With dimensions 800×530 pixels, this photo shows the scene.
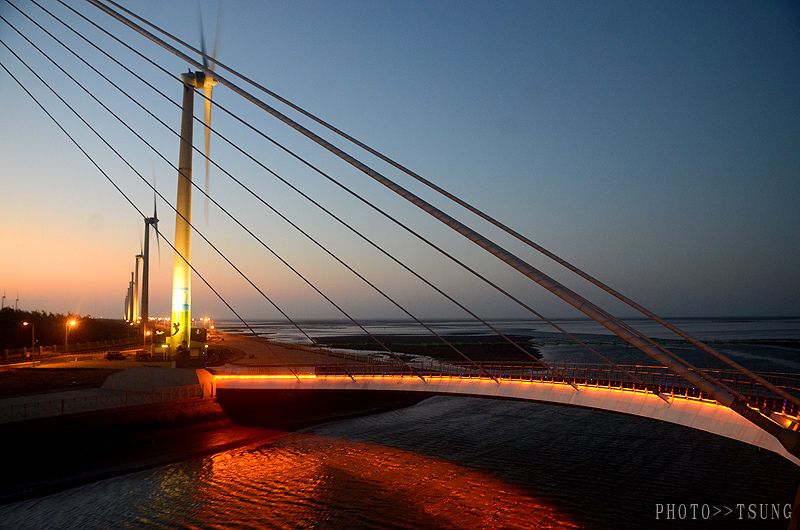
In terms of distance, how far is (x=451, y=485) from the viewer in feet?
73.7

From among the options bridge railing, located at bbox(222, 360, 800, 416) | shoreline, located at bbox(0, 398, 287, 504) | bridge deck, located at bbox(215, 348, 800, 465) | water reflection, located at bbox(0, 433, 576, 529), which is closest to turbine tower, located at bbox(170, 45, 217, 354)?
bridge railing, located at bbox(222, 360, 800, 416)

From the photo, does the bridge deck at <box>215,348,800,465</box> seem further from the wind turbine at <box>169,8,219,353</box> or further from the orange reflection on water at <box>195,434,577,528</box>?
the wind turbine at <box>169,8,219,353</box>

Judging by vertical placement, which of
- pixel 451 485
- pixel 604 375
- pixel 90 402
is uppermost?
pixel 90 402

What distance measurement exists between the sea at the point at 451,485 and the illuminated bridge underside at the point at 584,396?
11.0ft

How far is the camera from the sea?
18.8 m

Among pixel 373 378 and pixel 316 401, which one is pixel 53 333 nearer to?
pixel 316 401

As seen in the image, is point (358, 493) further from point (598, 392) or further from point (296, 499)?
point (598, 392)

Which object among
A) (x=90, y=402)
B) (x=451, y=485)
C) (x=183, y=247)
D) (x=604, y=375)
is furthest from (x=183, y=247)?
(x=604, y=375)

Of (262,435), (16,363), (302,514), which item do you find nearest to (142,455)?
(262,435)

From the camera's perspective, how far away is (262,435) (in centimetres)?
3170

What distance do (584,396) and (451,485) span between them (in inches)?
259

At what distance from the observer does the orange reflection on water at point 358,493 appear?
1880 cm

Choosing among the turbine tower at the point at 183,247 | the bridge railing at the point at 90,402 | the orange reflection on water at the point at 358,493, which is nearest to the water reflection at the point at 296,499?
the orange reflection on water at the point at 358,493

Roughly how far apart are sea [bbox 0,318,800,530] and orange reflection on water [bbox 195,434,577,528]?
0.07 meters
